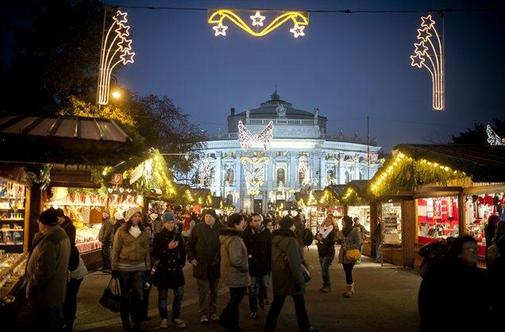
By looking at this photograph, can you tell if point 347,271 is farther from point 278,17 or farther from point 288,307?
point 278,17

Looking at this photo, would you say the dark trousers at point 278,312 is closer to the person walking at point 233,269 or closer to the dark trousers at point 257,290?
the person walking at point 233,269

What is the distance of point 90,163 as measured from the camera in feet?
24.6

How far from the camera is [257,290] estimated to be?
8836 millimetres

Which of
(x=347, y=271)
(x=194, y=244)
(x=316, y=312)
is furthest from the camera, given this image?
(x=347, y=271)

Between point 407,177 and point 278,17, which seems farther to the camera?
point 407,177

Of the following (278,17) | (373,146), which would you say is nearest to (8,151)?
(278,17)

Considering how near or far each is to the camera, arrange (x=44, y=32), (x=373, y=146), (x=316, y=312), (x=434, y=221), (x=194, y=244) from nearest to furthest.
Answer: (x=194, y=244) < (x=316, y=312) < (x=434, y=221) < (x=44, y=32) < (x=373, y=146)

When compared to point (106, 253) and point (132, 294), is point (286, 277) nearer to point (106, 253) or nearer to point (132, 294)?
point (132, 294)

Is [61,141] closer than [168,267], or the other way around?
[61,141]

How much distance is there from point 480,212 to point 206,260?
849cm

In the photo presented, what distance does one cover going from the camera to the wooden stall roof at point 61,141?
6645 mm

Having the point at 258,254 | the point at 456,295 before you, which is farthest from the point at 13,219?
the point at 456,295

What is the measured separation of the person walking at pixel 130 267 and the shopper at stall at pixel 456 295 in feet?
14.5

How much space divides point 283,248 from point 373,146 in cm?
8369
